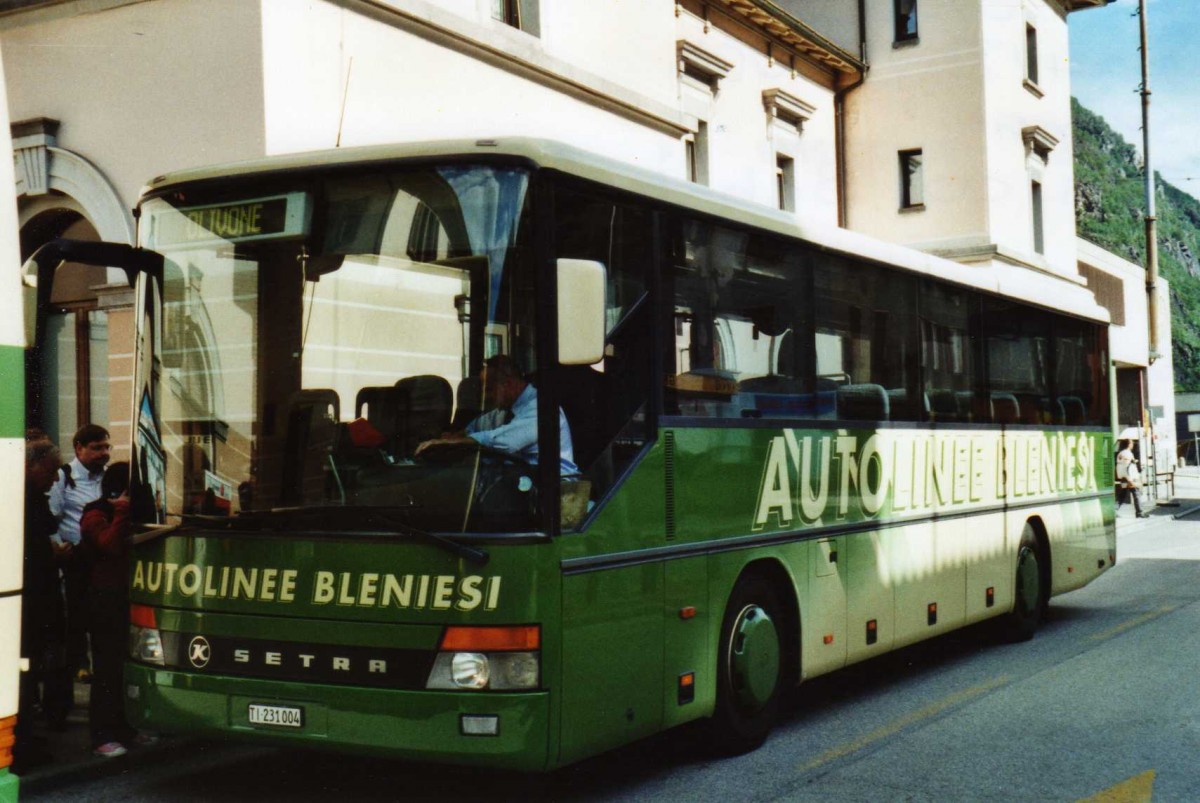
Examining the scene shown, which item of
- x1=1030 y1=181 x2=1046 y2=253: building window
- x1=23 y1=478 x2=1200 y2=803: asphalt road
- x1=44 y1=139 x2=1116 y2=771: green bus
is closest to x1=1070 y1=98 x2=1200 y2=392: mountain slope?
x1=1030 y1=181 x2=1046 y2=253: building window

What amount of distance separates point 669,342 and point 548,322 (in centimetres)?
121

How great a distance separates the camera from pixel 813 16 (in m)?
30.4

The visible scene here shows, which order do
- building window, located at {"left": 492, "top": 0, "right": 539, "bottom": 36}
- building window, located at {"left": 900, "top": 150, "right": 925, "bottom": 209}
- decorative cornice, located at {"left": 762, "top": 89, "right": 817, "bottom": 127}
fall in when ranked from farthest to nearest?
building window, located at {"left": 900, "top": 150, "right": 925, "bottom": 209} → decorative cornice, located at {"left": 762, "top": 89, "right": 817, "bottom": 127} → building window, located at {"left": 492, "top": 0, "right": 539, "bottom": 36}

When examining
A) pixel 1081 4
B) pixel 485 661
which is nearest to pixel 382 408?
pixel 485 661

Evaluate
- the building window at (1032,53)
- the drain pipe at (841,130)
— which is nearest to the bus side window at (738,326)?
the drain pipe at (841,130)

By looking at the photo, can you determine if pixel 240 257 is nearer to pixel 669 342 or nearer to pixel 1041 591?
pixel 669 342

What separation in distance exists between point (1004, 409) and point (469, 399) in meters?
6.99

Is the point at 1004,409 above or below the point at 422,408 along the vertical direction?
above

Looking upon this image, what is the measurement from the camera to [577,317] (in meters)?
5.82

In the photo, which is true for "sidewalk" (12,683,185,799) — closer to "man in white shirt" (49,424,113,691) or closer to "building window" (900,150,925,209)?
"man in white shirt" (49,424,113,691)

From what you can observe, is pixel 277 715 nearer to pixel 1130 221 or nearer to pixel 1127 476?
pixel 1127 476

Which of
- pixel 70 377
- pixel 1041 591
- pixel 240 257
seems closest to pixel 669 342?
pixel 240 257

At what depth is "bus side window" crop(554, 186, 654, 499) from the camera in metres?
6.18

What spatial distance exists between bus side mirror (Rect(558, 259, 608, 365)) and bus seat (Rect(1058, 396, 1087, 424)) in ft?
26.9
